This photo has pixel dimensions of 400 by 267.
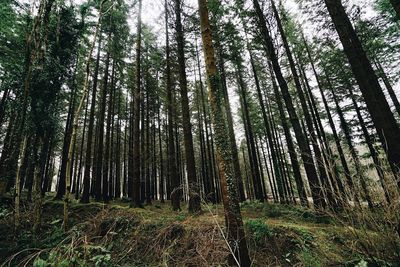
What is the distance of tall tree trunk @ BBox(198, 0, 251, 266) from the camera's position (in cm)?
366

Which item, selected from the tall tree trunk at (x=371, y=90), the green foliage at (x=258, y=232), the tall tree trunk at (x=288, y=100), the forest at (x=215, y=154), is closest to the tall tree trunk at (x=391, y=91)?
the forest at (x=215, y=154)

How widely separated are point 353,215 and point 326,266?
1.01m

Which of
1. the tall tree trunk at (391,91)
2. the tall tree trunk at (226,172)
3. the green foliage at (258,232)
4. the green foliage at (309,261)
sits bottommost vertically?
the green foliage at (309,261)

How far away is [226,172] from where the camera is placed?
3.98 meters

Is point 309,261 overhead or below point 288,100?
Answer: below

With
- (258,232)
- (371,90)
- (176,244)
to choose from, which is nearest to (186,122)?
(176,244)

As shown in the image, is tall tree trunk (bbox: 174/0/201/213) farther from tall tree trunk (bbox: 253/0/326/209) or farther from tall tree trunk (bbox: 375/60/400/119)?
tall tree trunk (bbox: 375/60/400/119)

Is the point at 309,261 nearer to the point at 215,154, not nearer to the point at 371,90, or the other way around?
the point at 371,90

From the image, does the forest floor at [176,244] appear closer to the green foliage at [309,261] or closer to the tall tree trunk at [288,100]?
the green foliage at [309,261]

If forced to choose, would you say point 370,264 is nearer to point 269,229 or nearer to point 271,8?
point 269,229

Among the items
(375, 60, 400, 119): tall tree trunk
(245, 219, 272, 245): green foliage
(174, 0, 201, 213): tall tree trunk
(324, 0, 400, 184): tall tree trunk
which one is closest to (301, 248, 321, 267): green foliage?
(245, 219, 272, 245): green foliage

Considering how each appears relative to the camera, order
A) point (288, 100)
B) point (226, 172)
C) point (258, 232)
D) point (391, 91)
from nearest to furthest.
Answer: point (226, 172)
point (258, 232)
point (288, 100)
point (391, 91)

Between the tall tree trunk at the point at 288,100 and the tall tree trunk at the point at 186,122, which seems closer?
the tall tree trunk at the point at 288,100

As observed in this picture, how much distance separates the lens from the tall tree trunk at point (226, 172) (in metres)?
3.66
